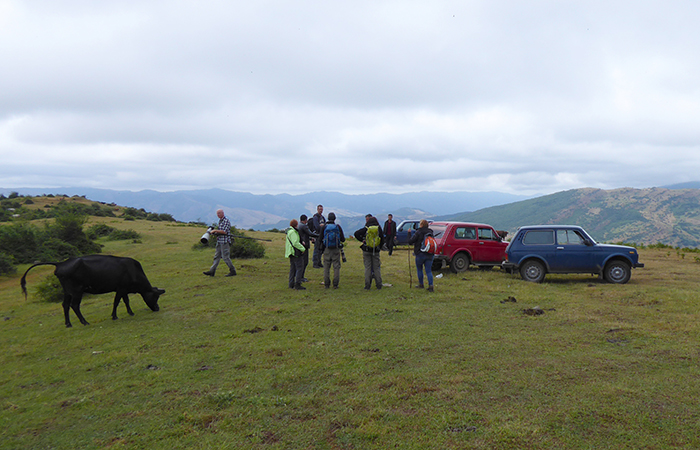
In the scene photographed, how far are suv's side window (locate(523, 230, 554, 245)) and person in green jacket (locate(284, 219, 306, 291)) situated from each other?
7629mm

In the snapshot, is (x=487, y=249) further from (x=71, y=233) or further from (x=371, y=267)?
(x=71, y=233)

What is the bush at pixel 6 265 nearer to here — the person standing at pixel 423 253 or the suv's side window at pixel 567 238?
the person standing at pixel 423 253

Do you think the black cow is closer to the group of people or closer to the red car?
the group of people

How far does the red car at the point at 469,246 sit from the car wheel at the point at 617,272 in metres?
3.53

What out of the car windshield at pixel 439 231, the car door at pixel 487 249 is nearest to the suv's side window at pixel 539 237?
the car door at pixel 487 249

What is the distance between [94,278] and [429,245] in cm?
841

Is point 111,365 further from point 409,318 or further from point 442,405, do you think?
point 409,318

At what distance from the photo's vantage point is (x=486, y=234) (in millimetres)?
15547

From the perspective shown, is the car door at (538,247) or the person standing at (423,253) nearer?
the person standing at (423,253)

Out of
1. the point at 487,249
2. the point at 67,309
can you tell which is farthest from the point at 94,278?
the point at 487,249

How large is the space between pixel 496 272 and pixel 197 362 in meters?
12.5

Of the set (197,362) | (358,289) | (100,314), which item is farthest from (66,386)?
(358,289)

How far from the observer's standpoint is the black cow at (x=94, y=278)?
27.6 feet

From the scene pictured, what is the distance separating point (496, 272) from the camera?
50.5 feet
